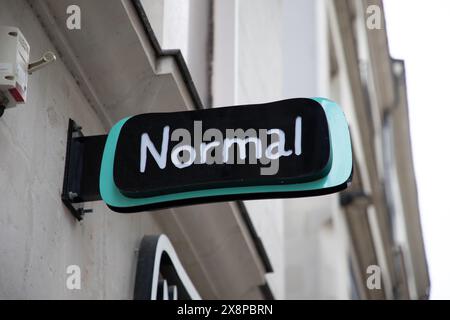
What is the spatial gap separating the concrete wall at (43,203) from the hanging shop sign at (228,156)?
45 centimetres

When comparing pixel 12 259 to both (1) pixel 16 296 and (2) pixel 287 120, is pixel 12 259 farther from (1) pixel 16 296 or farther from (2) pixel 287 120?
(2) pixel 287 120

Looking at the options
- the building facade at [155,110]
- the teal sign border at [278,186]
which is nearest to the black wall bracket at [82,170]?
the building facade at [155,110]

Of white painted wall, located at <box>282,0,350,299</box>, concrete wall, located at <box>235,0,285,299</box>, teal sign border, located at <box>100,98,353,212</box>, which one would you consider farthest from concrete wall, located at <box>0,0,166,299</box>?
white painted wall, located at <box>282,0,350,299</box>

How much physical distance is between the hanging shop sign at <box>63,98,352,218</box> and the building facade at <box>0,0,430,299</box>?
1.84 ft

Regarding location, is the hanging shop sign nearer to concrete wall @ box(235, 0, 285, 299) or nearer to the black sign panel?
the black sign panel

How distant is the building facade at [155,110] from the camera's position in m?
5.64

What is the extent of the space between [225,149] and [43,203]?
120 cm

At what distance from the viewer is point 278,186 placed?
5090mm

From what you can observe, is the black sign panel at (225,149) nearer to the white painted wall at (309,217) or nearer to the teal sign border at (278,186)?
the teal sign border at (278,186)

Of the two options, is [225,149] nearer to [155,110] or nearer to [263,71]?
[155,110]

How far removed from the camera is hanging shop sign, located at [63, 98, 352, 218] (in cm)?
509
